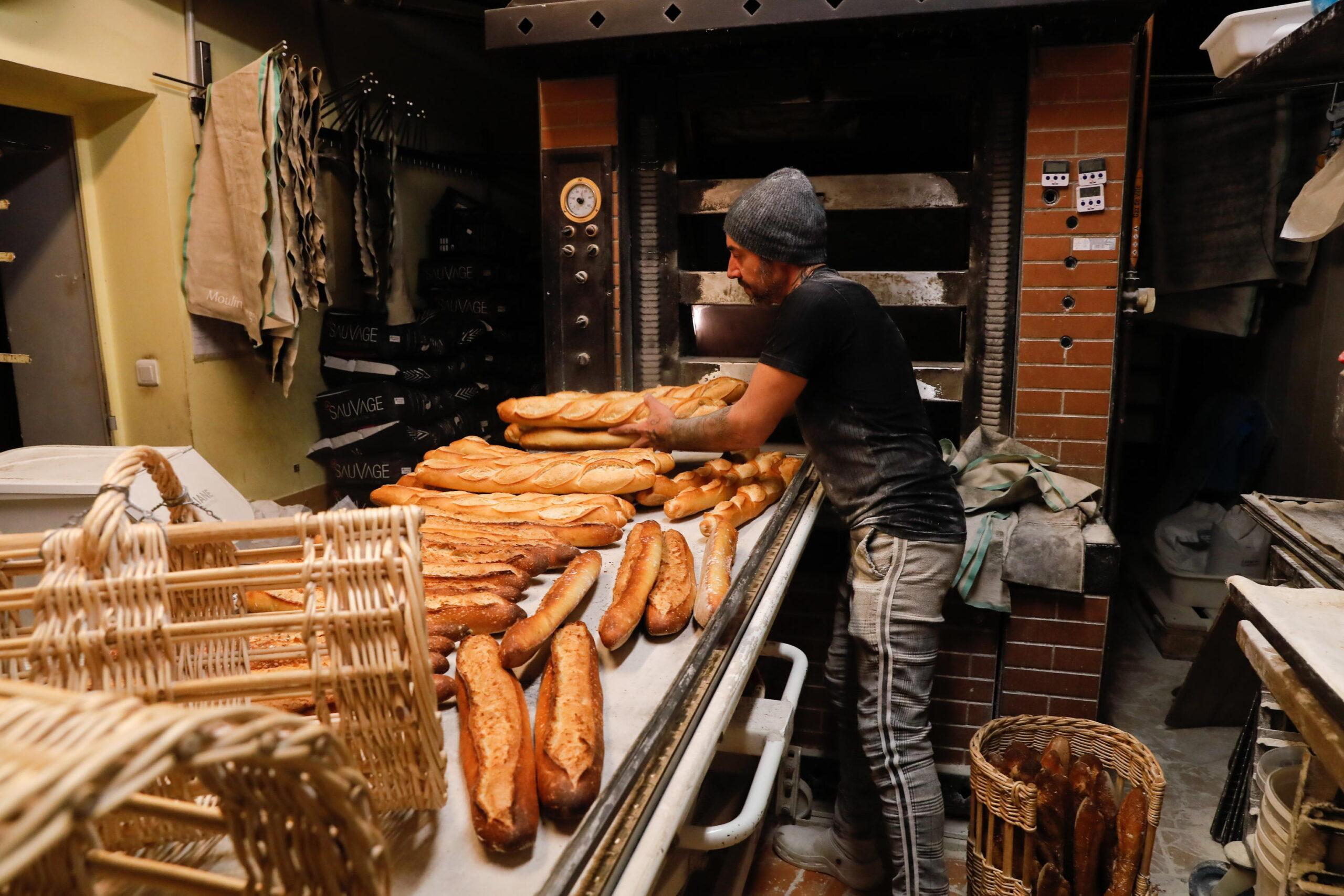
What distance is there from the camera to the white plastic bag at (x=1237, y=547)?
3.96m

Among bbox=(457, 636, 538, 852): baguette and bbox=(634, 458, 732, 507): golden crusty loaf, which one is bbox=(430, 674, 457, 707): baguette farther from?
bbox=(634, 458, 732, 507): golden crusty loaf

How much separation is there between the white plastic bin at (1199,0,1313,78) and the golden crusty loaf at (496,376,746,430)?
6.32ft

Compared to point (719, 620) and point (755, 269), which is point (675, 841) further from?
point (755, 269)

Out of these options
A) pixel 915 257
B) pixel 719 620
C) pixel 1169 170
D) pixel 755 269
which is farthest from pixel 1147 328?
pixel 719 620

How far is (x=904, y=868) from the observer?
2170 millimetres

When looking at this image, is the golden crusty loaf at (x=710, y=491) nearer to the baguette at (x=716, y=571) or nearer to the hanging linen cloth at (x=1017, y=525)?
the baguette at (x=716, y=571)

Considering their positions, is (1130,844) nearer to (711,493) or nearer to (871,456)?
(871,456)

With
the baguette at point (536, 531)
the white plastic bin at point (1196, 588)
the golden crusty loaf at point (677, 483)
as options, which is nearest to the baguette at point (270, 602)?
the baguette at point (536, 531)

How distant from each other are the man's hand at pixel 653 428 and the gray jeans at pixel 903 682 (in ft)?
2.04

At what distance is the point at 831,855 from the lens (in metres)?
2.62

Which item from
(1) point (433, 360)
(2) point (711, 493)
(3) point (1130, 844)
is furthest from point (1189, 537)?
(1) point (433, 360)

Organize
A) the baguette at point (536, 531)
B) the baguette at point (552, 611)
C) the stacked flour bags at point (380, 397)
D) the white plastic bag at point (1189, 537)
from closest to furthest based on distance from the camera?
the baguette at point (552, 611), the baguette at point (536, 531), the white plastic bag at point (1189, 537), the stacked flour bags at point (380, 397)

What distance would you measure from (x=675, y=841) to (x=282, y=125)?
356 cm

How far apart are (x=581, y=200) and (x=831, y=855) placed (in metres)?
2.55
